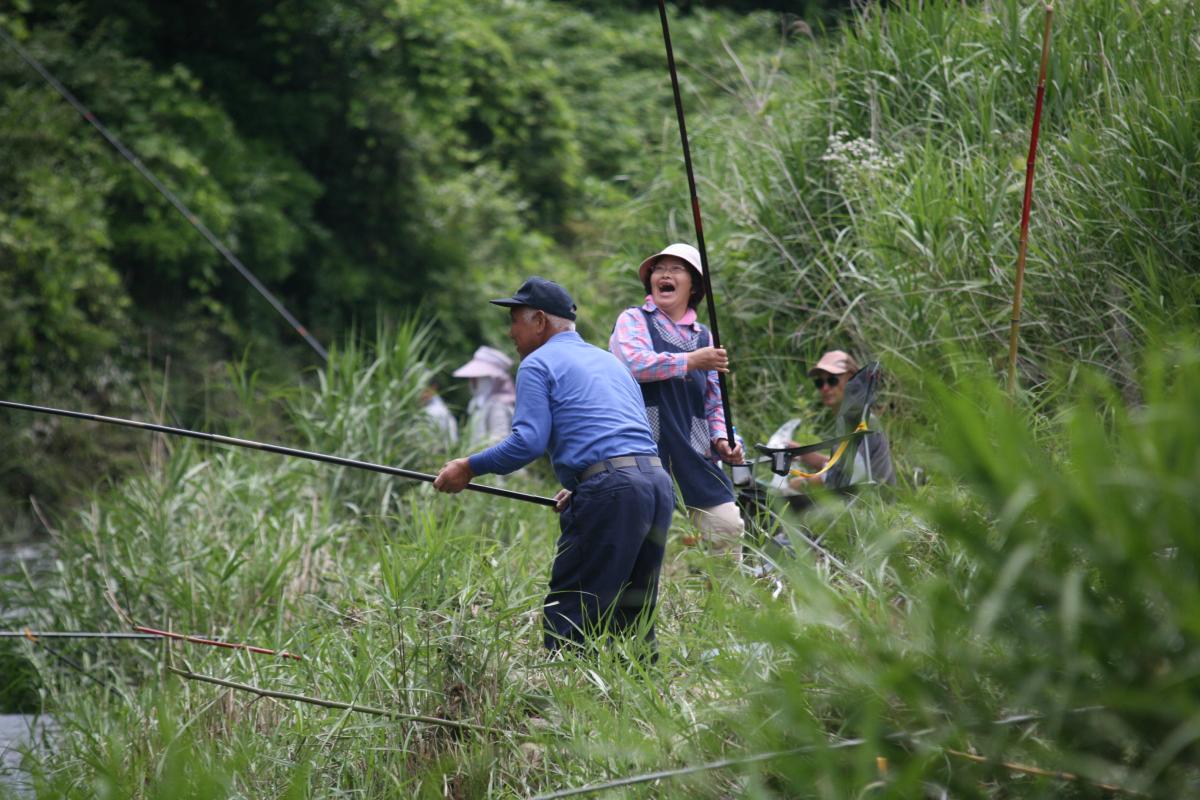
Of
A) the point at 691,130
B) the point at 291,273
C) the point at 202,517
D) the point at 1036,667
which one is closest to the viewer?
the point at 1036,667

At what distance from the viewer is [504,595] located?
422cm

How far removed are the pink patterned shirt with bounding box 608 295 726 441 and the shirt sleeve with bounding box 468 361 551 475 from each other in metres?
0.57

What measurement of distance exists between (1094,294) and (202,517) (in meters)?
4.16

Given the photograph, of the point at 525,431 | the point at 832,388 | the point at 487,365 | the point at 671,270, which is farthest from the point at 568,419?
the point at 487,365

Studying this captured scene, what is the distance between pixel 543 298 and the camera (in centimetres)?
447

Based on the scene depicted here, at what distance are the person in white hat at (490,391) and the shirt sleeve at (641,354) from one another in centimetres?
299

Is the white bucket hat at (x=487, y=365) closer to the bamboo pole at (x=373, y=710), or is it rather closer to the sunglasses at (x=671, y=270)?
the sunglasses at (x=671, y=270)

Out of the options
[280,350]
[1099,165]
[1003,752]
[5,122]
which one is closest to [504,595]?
[1003,752]

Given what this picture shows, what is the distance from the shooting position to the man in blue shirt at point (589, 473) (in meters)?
4.20

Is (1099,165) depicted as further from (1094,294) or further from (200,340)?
(200,340)

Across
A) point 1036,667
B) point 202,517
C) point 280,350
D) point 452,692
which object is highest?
point 1036,667

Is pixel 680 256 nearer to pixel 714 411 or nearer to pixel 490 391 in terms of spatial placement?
pixel 714 411

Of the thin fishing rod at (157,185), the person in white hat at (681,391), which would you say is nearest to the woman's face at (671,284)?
the person in white hat at (681,391)

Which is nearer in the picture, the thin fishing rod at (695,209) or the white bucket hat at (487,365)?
the thin fishing rod at (695,209)
